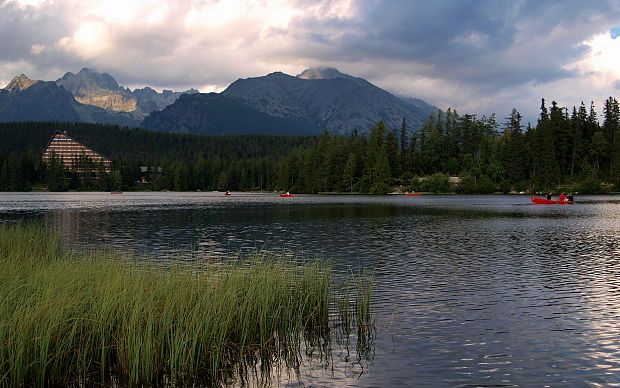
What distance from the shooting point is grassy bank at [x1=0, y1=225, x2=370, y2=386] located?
1320 centimetres

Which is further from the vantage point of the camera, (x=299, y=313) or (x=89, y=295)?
(x=299, y=313)

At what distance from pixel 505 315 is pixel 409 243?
1006 inches

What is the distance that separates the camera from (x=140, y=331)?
13.7m

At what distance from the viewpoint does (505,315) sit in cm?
2169

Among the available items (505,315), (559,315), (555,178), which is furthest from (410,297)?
(555,178)

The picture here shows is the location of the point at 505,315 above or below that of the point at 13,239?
below

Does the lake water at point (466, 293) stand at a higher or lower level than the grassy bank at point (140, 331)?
lower

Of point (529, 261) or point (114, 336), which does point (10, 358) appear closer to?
point (114, 336)

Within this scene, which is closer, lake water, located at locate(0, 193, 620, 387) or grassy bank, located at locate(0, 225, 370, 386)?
grassy bank, located at locate(0, 225, 370, 386)

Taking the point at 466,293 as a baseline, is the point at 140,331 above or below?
above

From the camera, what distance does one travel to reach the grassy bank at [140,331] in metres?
13.2

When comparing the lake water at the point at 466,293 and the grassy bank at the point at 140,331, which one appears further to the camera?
the lake water at the point at 466,293

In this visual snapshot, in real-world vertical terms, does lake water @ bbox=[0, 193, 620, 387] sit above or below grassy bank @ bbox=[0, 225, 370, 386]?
below

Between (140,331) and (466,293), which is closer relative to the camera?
(140,331)
